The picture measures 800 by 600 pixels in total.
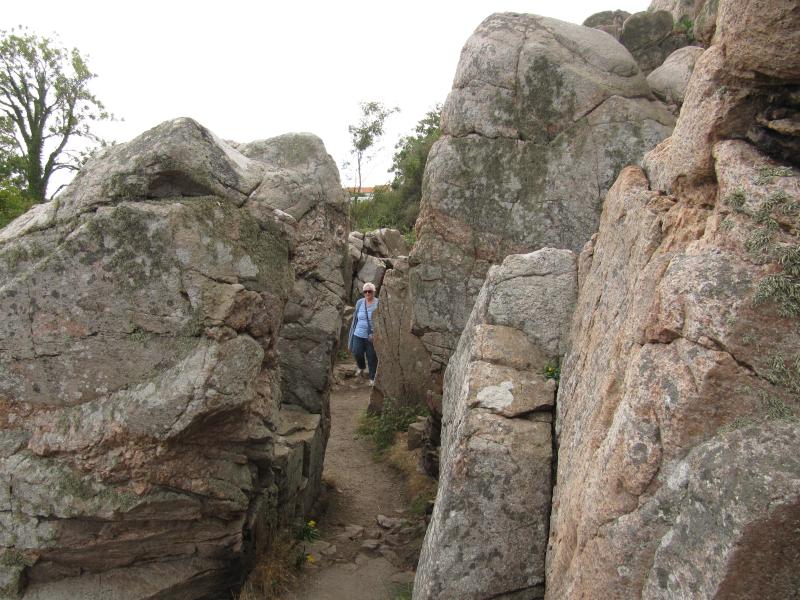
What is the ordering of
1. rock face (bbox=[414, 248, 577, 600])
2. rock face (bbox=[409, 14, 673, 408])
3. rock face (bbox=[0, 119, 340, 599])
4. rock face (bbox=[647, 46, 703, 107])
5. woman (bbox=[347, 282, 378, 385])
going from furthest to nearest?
woman (bbox=[347, 282, 378, 385]), rock face (bbox=[647, 46, 703, 107]), rock face (bbox=[409, 14, 673, 408]), rock face (bbox=[0, 119, 340, 599]), rock face (bbox=[414, 248, 577, 600])

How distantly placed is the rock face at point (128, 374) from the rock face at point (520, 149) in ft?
11.2

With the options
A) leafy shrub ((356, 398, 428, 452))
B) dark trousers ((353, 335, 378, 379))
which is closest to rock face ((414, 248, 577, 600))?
leafy shrub ((356, 398, 428, 452))

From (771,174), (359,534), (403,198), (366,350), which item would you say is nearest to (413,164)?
(403,198)

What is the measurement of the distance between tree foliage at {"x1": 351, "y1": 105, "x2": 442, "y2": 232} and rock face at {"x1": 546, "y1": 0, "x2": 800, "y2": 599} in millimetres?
20807

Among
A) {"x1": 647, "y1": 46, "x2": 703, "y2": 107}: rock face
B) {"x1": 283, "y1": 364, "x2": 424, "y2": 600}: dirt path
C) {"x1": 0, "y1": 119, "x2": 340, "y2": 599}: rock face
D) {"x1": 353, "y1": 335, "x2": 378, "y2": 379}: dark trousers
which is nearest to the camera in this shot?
{"x1": 0, "y1": 119, "x2": 340, "y2": 599}: rock face

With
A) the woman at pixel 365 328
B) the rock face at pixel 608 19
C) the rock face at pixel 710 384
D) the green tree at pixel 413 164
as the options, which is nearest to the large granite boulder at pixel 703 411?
the rock face at pixel 710 384

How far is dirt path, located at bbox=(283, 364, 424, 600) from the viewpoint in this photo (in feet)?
18.6

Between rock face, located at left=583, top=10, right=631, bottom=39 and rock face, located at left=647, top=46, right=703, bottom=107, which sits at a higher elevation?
rock face, located at left=583, top=10, right=631, bottom=39

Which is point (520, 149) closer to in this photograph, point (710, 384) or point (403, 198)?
point (710, 384)

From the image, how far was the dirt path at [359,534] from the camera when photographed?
18.6 feet

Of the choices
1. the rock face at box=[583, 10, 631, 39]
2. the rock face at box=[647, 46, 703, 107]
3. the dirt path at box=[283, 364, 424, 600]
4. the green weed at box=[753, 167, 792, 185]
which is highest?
the rock face at box=[583, 10, 631, 39]

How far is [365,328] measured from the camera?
448 inches

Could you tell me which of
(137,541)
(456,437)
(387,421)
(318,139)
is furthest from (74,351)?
(387,421)

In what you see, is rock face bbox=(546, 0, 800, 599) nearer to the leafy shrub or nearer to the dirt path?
the dirt path
